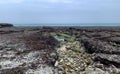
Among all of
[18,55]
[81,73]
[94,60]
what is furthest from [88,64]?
[18,55]

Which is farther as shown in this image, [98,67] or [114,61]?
[114,61]

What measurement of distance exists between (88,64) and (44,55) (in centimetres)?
298

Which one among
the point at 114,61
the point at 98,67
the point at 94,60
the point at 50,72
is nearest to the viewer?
the point at 50,72

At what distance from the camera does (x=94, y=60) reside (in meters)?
13.3

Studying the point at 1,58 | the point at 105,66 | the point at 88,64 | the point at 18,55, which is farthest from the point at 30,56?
the point at 105,66

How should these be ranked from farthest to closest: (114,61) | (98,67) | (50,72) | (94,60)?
(94,60), (114,61), (98,67), (50,72)

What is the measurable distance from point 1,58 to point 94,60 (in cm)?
553

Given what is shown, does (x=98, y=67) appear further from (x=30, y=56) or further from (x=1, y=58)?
(x=1, y=58)

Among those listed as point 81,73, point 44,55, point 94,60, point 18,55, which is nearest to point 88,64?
point 94,60

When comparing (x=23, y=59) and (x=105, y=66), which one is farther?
(x=23, y=59)

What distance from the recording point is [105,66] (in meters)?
11.8

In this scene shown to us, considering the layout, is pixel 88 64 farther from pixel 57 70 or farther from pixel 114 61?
pixel 57 70

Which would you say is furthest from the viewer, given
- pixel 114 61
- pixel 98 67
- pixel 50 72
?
pixel 114 61

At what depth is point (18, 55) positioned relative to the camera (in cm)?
1399
